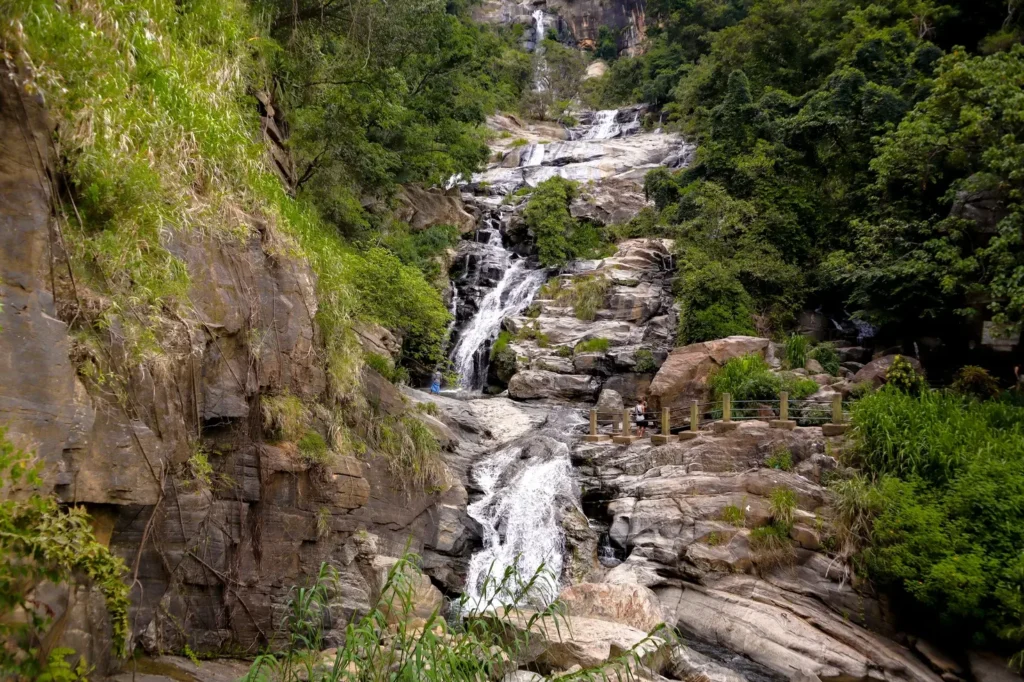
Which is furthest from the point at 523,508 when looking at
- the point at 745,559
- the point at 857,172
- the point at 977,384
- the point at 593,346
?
the point at 857,172

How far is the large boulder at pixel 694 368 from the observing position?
1723cm

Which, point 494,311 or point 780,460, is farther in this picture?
point 494,311

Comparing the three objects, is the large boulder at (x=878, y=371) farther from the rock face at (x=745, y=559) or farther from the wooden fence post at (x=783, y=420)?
the rock face at (x=745, y=559)

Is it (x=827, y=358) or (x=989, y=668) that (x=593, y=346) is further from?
(x=989, y=668)

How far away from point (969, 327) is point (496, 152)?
26148 millimetres

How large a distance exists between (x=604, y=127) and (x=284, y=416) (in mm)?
34932

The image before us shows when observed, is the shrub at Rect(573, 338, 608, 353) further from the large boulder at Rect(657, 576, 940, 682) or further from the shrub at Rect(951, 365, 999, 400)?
the large boulder at Rect(657, 576, 940, 682)

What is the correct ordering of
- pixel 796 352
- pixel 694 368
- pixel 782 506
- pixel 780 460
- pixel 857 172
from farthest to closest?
pixel 857 172 < pixel 796 352 < pixel 694 368 < pixel 780 460 < pixel 782 506

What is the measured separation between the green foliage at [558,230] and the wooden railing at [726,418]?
10426mm

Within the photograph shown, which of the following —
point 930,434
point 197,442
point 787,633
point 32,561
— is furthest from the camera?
point 930,434

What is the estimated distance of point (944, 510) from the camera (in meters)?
10.4

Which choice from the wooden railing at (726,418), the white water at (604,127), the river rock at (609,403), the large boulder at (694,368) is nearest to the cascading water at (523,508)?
the wooden railing at (726,418)

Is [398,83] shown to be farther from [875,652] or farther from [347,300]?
[875,652]

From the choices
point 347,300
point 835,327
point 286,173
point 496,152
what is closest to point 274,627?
point 347,300
